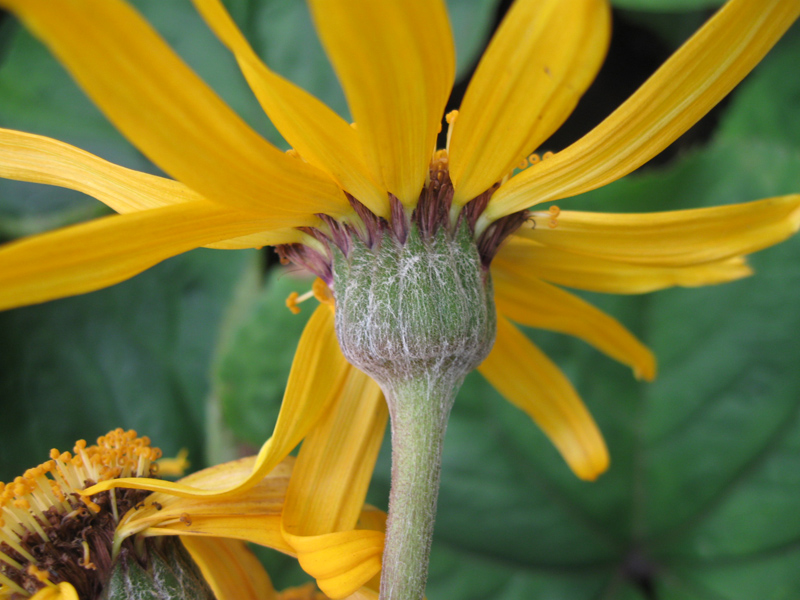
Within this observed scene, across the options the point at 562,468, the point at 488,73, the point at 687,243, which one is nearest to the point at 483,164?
the point at 488,73

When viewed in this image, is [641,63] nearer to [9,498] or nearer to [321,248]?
[321,248]

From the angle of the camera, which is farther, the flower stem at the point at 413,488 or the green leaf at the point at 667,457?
the green leaf at the point at 667,457

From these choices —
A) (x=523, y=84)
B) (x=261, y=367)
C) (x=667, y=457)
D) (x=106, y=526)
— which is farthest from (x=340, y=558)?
(x=667, y=457)

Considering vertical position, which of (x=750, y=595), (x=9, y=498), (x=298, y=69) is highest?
(x=298, y=69)

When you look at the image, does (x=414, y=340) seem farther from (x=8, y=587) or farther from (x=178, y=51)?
(x=178, y=51)

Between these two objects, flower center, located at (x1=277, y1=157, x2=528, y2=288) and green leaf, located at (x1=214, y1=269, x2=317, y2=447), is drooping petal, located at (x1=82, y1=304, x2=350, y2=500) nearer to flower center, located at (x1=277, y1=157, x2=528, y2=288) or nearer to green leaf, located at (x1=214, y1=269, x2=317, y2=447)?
flower center, located at (x1=277, y1=157, x2=528, y2=288)

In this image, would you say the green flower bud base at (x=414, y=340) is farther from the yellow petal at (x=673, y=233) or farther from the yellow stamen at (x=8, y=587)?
the yellow stamen at (x=8, y=587)

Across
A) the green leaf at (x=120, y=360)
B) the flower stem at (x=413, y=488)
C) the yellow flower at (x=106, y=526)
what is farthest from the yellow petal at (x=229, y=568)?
the green leaf at (x=120, y=360)
